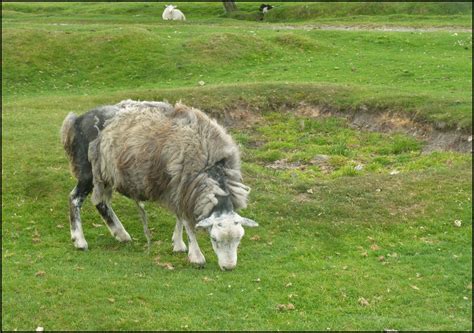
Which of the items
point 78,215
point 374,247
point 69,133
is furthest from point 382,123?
point 78,215

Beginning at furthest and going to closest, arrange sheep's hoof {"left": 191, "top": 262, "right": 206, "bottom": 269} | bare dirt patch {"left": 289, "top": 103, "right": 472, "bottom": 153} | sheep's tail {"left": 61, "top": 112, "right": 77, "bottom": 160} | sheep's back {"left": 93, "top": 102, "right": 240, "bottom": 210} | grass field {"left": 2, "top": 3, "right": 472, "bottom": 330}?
bare dirt patch {"left": 289, "top": 103, "right": 472, "bottom": 153} → sheep's tail {"left": 61, "top": 112, "right": 77, "bottom": 160} → sheep's hoof {"left": 191, "top": 262, "right": 206, "bottom": 269} → sheep's back {"left": 93, "top": 102, "right": 240, "bottom": 210} → grass field {"left": 2, "top": 3, "right": 472, "bottom": 330}

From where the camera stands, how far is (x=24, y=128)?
18453 millimetres

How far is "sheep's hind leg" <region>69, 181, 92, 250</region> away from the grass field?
367 mm

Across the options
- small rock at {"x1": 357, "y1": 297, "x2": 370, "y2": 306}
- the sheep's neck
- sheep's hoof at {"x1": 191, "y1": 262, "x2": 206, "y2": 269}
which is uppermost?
the sheep's neck

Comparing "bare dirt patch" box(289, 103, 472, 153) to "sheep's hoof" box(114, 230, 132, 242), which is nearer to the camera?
"sheep's hoof" box(114, 230, 132, 242)

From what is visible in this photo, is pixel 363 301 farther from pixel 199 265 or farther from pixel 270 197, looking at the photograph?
pixel 270 197

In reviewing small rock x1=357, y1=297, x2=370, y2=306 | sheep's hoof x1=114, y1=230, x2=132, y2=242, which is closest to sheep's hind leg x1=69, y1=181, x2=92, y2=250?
sheep's hoof x1=114, y1=230, x2=132, y2=242

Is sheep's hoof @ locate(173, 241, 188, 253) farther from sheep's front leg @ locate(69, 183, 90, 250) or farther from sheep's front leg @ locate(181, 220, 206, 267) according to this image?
sheep's front leg @ locate(69, 183, 90, 250)

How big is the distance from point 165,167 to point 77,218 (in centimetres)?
240

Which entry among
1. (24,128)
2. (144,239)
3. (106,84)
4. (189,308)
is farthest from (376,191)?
(106,84)

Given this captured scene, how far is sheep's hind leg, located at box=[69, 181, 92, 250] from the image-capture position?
1152cm

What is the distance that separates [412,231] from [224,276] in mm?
4663

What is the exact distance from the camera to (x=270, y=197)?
14109 millimetres

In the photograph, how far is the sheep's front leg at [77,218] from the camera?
11508 millimetres
